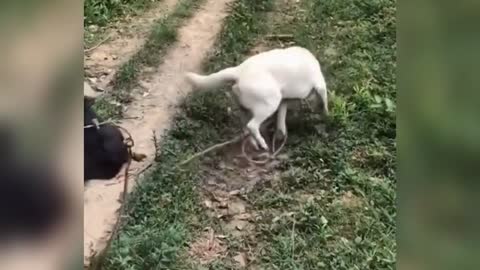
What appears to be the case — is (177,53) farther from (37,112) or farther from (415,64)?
(415,64)

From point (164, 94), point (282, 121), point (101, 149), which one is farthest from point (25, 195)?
point (282, 121)

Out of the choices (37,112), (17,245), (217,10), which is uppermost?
(217,10)

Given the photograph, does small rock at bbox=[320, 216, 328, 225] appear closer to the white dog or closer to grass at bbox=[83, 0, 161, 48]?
the white dog

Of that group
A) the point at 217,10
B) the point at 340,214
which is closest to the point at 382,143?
the point at 340,214

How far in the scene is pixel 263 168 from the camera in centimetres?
135

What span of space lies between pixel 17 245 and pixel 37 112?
6.8 inches

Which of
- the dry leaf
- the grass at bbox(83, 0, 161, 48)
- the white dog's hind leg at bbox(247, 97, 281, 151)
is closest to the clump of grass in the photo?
the grass at bbox(83, 0, 161, 48)

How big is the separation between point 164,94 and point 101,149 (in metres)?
0.11

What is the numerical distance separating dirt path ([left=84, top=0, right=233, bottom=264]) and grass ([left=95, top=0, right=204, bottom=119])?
0.03ft

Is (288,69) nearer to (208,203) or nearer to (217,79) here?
(217,79)

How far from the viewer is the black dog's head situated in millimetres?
1326

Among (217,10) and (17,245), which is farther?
(217,10)

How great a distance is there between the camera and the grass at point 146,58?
4.43 feet

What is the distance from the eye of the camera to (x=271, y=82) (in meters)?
1.34
